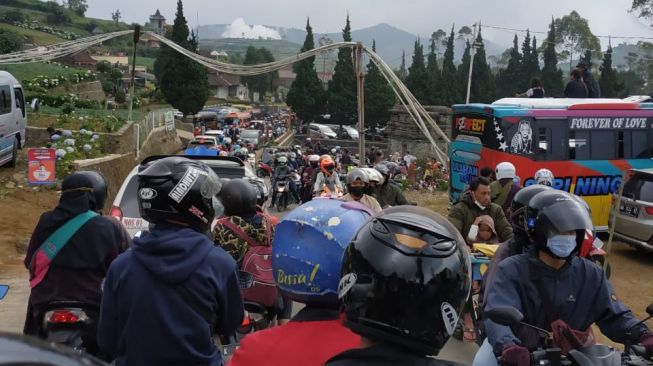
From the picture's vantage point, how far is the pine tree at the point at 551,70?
5734cm

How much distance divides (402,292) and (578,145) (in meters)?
14.1

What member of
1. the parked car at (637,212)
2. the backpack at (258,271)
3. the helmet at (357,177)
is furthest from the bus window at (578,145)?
the backpack at (258,271)

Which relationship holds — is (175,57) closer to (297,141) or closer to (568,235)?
(297,141)

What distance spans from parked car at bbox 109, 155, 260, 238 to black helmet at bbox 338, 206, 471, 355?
587 cm

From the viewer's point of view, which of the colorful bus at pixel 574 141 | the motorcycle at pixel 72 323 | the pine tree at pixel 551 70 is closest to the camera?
the motorcycle at pixel 72 323

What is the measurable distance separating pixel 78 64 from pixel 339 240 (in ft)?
241

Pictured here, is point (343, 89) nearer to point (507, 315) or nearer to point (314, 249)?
point (507, 315)

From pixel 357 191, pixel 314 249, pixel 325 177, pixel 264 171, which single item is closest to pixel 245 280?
pixel 314 249

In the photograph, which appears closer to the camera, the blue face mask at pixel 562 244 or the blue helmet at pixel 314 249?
the blue helmet at pixel 314 249

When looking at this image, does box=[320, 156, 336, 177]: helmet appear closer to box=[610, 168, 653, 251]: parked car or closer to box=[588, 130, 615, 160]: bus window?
box=[610, 168, 653, 251]: parked car

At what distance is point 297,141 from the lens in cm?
5734

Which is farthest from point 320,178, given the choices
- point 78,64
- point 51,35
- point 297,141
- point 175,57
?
point 51,35

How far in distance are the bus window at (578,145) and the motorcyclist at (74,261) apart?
491 inches

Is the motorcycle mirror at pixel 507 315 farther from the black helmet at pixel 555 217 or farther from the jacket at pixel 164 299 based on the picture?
the jacket at pixel 164 299
